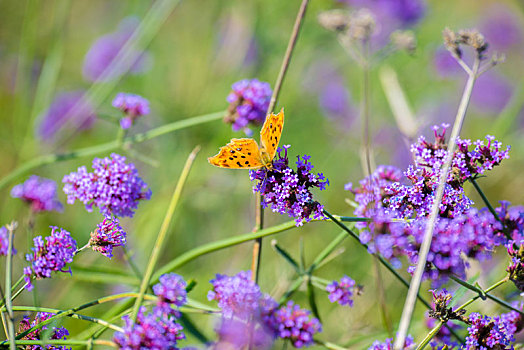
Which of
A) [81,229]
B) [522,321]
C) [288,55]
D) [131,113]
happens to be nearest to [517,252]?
[522,321]

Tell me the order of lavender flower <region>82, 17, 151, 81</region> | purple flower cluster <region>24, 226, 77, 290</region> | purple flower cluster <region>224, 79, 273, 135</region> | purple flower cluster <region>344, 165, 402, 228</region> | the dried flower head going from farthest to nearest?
lavender flower <region>82, 17, 151, 81</region>
the dried flower head
purple flower cluster <region>224, 79, 273, 135</region>
purple flower cluster <region>344, 165, 402, 228</region>
purple flower cluster <region>24, 226, 77, 290</region>

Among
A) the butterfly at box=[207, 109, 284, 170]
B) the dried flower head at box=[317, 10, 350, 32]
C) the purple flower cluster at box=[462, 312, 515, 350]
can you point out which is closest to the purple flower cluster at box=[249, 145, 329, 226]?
the butterfly at box=[207, 109, 284, 170]

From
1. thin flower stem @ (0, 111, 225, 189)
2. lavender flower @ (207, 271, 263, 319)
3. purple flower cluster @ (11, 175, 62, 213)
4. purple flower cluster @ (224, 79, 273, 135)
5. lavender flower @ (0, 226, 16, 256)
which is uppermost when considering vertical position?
purple flower cluster @ (224, 79, 273, 135)

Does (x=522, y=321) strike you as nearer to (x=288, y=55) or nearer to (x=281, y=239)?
(x=288, y=55)

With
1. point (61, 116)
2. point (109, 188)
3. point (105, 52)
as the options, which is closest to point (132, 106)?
point (109, 188)

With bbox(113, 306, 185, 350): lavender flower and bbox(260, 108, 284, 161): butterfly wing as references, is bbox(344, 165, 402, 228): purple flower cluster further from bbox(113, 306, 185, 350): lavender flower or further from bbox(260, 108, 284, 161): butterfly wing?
bbox(113, 306, 185, 350): lavender flower

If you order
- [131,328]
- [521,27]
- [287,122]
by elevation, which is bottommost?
[131,328]

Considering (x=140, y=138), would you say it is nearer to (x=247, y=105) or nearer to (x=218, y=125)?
(x=247, y=105)

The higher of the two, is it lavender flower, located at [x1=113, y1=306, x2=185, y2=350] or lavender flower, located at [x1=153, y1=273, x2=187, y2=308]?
lavender flower, located at [x1=153, y1=273, x2=187, y2=308]
